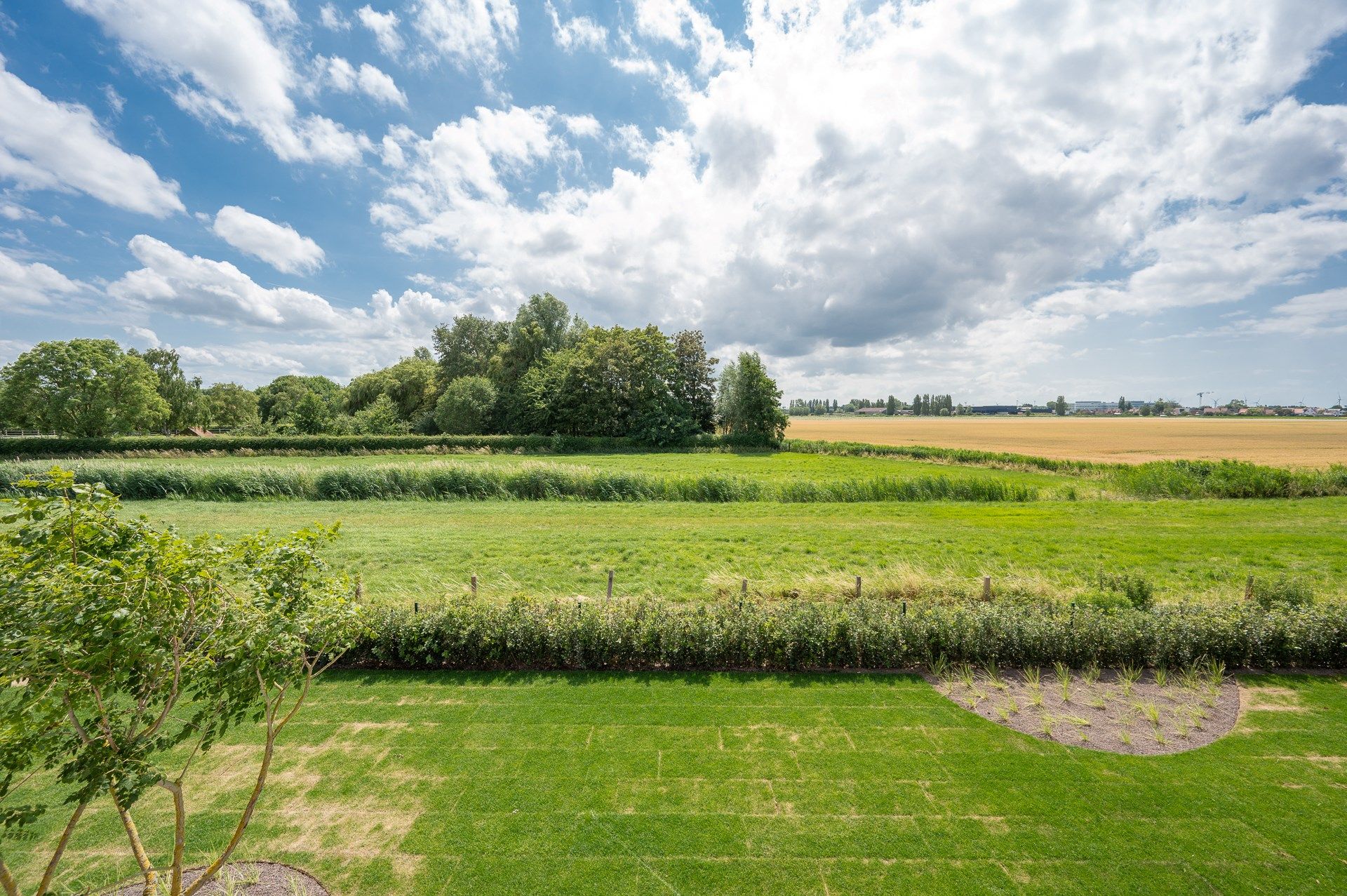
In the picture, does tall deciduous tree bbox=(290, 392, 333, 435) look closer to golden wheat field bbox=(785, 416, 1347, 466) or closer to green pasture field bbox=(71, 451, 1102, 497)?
green pasture field bbox=(71, 451, 1102, 497)

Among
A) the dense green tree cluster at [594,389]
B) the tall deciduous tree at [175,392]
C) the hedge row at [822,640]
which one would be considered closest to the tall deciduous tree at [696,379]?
the dense green tree cluster at [594,389]

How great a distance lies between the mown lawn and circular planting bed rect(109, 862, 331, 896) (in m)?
0.15

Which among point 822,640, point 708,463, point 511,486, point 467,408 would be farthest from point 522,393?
point 822,640

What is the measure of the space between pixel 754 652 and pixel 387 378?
73.6 meters

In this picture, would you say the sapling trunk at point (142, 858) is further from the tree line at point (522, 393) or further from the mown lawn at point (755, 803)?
the tree line at point (522, 393)

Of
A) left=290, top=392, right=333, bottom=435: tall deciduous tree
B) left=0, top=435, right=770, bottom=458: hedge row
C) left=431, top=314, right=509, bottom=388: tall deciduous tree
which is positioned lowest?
left=0, top=435, right=770, bottom=458: hedge row

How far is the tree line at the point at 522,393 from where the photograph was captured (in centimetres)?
5225

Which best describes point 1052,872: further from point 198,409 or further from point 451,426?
point 198,409

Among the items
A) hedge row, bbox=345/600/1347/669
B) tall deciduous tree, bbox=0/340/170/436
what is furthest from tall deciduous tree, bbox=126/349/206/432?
hedge row, bbox=345/600/1347/669

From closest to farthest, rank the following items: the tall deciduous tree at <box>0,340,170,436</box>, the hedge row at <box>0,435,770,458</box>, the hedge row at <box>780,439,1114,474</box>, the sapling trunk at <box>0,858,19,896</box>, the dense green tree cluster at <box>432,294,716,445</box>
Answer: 1. the sapling trunk at <box>0,858,19,896</box>
2. the hedge row at <box>780,439,1114,474</box>
3. the hedge row at <box>0,435,770,458</box>
4. the tall deciduous tree at <box>0,340,170,436</box>
5. the dense green tree cluster at <box>432,294,716,445</box>

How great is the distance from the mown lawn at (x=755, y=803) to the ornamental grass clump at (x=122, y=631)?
2292 mm

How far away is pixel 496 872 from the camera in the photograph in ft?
16.8

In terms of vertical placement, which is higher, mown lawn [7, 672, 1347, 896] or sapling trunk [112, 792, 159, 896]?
sapling trunk [112, 792, 159, 896]

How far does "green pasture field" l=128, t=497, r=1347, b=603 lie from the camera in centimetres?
1382
